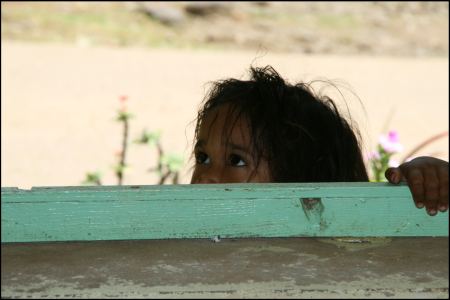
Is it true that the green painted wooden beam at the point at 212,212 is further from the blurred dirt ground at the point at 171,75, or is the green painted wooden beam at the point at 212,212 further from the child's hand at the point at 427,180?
the blurred dirt ground at the point at 171,75

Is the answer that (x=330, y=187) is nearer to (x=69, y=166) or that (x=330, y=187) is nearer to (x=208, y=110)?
(x=208, y=110)

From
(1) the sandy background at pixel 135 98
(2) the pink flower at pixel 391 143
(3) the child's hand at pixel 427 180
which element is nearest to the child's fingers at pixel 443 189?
(3) the child's hand at pixel 427 180

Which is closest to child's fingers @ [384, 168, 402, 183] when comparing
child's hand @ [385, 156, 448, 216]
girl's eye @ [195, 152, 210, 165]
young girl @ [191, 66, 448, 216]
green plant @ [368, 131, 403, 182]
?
child's hand @ [385, 156, 448, 216]

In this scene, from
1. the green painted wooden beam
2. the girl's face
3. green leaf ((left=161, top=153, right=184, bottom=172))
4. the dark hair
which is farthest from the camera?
green leaf ((left=161, top=153, right=184, bottom=172))

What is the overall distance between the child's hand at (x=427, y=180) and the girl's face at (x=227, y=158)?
2.53ft

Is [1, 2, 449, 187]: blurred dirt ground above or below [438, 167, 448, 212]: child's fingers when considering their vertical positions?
above

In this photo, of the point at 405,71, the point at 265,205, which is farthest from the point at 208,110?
the point at 405,71

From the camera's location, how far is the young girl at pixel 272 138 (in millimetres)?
2445

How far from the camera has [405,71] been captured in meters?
10.4

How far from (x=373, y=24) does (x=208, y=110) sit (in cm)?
1137

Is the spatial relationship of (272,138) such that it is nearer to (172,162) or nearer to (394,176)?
(394,176)

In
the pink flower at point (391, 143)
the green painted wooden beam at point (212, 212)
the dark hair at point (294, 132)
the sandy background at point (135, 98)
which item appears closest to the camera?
the green painted wooden beam at point (212, 212)

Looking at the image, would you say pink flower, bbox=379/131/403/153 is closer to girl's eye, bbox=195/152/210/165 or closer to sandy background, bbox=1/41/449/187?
sandy background, bbox=1/41/449/187

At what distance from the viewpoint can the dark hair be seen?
2.52 metres
